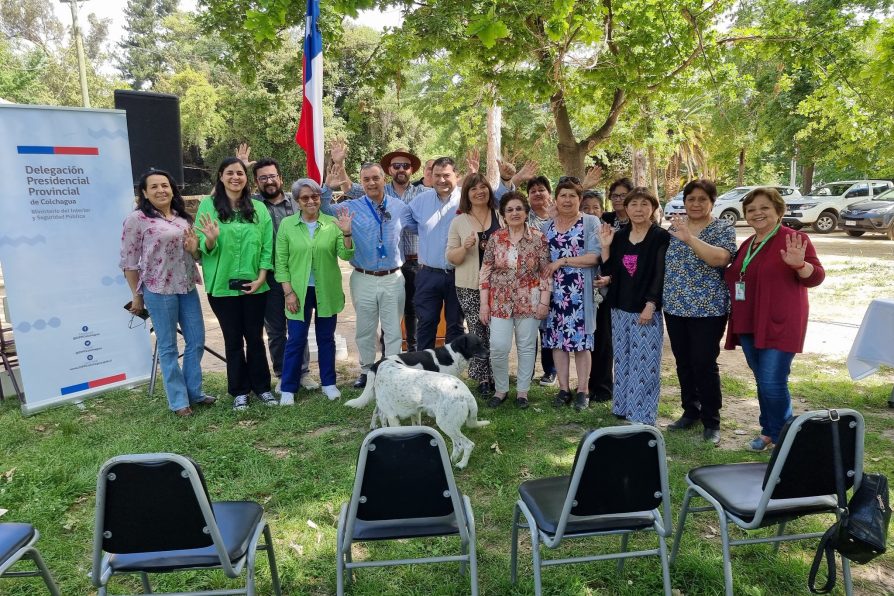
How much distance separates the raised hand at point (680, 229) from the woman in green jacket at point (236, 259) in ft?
10.8

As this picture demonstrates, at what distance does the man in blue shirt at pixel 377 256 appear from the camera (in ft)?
17.1

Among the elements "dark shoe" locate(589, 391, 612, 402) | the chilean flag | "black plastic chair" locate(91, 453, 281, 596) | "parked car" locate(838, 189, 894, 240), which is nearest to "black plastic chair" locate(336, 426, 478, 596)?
"black plastic chair" locate(91, 453, 281, 596)

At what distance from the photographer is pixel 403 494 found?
2184 millimetres

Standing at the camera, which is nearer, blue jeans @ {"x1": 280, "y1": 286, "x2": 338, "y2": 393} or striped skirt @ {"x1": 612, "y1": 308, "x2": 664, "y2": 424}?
striped skirt @ {"x1": 612, "y1": 308, "x2": 664, "y2": 424}

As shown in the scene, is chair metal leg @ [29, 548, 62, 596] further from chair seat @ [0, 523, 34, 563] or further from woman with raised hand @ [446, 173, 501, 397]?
woman with raised hand @ [446, 173, 501, 397]

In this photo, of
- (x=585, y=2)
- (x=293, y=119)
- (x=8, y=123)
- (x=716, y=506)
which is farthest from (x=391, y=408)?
(x=293, y=119)

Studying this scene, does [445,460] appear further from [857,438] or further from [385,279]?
[385,279]

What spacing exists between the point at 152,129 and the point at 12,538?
5436 mm

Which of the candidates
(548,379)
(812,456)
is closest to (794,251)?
(812,456)

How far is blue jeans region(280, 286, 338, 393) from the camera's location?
5.14 meters

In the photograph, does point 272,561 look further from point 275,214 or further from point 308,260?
point 275,214

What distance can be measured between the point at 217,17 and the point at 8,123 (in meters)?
2.74

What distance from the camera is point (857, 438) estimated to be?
2.19 m

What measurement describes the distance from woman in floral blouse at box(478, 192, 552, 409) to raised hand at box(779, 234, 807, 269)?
1741 millimetres
